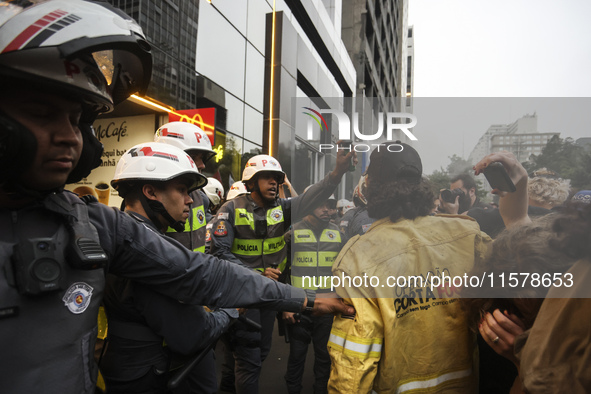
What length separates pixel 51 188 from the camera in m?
1.13

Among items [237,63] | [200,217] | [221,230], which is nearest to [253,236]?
[221,230]

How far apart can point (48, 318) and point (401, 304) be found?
132 centimetres

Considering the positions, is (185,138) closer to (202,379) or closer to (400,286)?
(202,379)

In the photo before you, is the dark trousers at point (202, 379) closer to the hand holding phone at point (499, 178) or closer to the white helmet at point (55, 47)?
the white helmet at point (55, 47)

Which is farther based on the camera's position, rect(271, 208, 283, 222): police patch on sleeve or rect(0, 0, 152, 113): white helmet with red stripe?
rect(271, 208, 283, 222): police patch on sleeve

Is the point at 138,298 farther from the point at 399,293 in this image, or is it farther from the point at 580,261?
the point at 580,261

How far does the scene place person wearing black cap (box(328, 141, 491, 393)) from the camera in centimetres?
159

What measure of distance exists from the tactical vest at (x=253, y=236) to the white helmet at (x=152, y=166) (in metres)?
1.35

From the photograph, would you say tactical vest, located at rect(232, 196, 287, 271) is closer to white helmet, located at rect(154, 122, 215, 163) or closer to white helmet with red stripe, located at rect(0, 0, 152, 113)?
white helmet, located at rect(154, 122, 215, 163)

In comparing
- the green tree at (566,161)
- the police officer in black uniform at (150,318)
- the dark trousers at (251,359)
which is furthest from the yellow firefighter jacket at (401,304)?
the dark trousers at (251,359)

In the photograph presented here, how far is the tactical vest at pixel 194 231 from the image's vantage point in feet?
9.37

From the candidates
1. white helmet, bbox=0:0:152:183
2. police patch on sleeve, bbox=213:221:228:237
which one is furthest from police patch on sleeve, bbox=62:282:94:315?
police patch on sleeve, bbox=213:221:228:237

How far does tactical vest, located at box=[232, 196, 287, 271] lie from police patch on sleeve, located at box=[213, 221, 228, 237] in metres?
0.12

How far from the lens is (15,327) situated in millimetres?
1001
